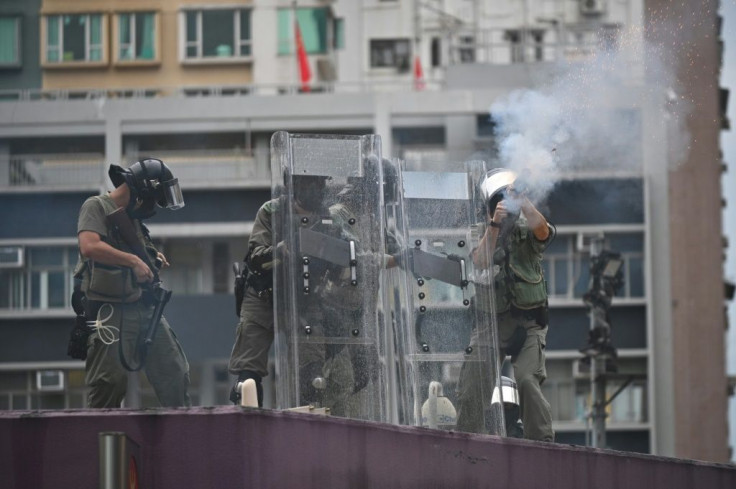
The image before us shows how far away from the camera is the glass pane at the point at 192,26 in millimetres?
48550

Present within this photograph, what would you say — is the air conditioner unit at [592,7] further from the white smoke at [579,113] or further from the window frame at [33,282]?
the white smoke at [579,113]

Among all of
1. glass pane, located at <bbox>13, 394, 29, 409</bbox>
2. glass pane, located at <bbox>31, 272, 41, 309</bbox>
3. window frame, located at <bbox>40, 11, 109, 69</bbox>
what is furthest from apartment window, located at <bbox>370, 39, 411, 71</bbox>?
glass pane, located at <bbox>13, 394, 29, 409</bbox>

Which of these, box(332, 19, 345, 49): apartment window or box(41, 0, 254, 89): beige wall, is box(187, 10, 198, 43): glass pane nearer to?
box(41, 0, 254, 89): beige wall

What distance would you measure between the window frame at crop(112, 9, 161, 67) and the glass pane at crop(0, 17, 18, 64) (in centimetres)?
282

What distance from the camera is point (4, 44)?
48750mm

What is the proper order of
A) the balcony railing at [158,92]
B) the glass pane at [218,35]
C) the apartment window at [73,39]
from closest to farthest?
1. the balcony railing at [158,92]
2. the glass pane at [218,35]
3. the apartment window at [73,39]

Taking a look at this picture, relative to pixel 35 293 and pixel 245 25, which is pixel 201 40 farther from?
pixel 35 293

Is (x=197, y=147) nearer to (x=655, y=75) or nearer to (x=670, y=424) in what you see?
(x=670, y=424)

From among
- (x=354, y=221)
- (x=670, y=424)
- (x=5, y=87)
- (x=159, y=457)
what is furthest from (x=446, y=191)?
(x=5, y=87)

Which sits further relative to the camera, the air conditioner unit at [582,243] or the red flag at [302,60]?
the red flag at [302,60]

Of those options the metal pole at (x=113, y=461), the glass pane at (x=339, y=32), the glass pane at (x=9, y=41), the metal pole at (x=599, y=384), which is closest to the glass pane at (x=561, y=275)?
the glass pane at (x=339, y=32)

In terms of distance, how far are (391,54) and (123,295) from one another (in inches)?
1710

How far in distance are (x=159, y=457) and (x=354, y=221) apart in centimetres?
303

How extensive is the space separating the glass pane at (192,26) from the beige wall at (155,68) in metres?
0.32
